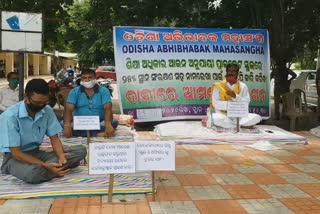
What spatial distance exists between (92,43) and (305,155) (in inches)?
1185

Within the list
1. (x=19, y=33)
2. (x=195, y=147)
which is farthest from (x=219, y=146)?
(x=19, y=33)

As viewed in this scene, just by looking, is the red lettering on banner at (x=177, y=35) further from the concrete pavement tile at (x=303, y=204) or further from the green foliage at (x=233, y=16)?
the concrete pavement tile at (x=303, y=204)

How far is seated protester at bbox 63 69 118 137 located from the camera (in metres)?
7.39

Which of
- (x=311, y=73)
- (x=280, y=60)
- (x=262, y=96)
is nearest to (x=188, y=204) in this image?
(x=262, y=96)

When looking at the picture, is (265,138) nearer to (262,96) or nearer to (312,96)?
(262,96)

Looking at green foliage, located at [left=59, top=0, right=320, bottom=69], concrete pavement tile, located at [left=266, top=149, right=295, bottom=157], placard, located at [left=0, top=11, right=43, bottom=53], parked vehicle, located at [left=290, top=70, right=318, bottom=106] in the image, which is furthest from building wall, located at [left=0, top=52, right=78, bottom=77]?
concrete pavement tile, located at [left=266, top=149, right=295, bottom=157]

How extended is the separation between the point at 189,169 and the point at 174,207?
1615mm

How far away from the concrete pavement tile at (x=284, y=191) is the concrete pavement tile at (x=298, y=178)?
0.23 meters

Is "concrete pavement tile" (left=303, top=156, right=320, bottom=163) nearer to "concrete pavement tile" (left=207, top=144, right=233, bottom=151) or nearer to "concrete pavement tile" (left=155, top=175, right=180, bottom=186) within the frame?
"concrete pavement tile" (left=207, top=144, right=233, bottom=151)

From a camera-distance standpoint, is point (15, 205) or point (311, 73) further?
point (311, 73)

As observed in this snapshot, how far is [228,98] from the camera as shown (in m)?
8.76

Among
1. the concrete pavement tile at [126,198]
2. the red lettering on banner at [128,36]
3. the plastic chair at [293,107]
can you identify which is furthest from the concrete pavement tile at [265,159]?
the red lettering on banner at [128,36]

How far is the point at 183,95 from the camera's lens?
10000 mm

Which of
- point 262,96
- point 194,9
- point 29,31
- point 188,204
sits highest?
point 194,9
